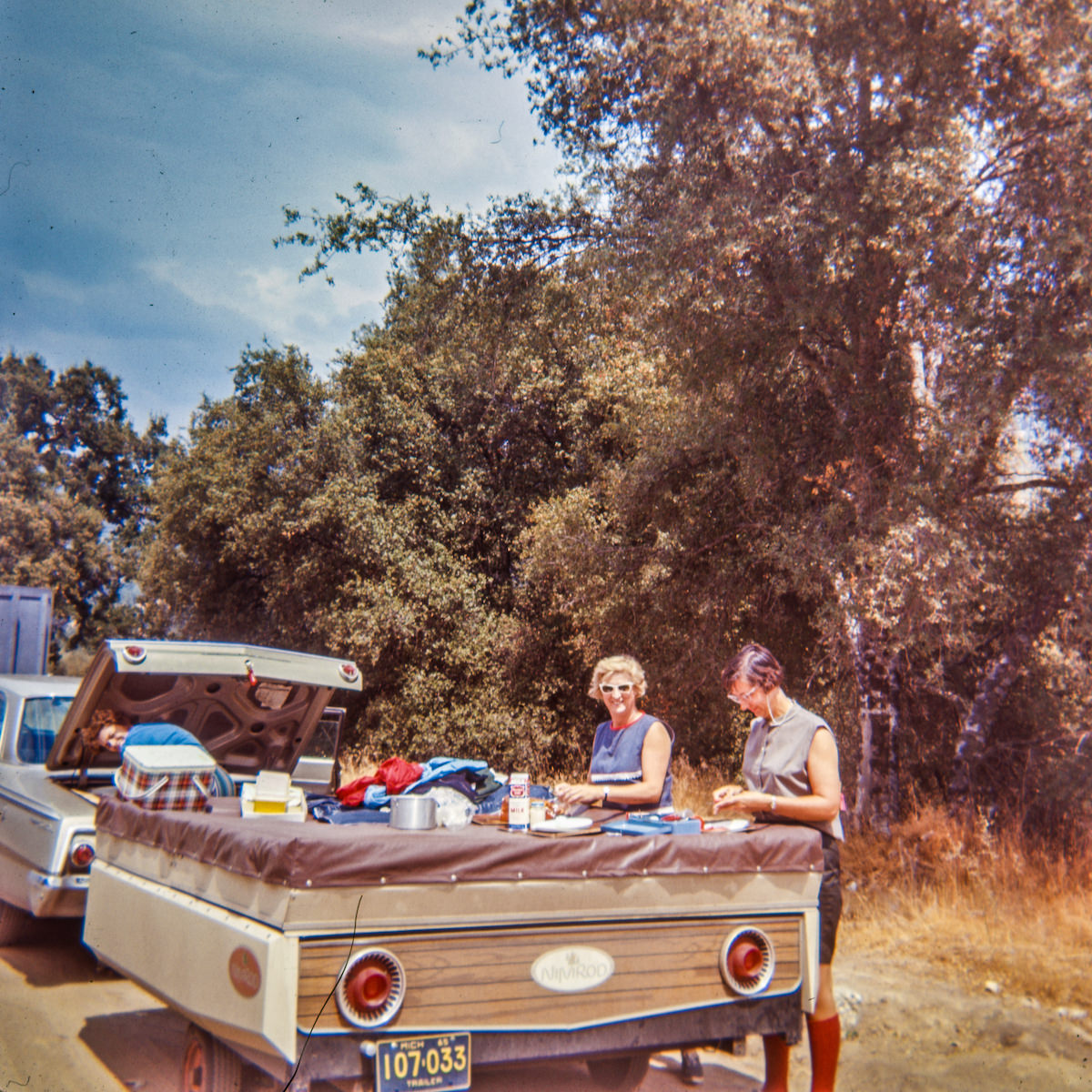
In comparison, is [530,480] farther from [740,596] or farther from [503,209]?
[740,596]

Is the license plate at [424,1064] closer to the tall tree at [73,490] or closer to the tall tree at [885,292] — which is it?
the tall tree at [885,292]

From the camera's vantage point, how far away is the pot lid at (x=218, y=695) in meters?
5.62

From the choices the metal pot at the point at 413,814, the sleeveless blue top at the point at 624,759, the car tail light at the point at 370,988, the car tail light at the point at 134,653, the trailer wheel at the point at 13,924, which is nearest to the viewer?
the car tail light at the point at 370,988

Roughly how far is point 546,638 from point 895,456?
30.1 ft

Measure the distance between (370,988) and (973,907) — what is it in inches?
214

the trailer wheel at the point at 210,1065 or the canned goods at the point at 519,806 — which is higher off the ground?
the canned goods at the point at 519,806

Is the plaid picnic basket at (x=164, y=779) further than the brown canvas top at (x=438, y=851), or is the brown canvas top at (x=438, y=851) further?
the plaid picnic basket at (x=164, y=779)

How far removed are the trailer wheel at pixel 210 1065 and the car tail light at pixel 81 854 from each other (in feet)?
7.12

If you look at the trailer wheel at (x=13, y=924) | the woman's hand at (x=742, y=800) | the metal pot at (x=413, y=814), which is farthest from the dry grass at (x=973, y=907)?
the trailer wheel at (x=13, y=924)

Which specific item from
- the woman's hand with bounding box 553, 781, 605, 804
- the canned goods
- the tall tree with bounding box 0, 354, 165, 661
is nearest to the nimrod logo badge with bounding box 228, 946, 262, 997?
the canned goods

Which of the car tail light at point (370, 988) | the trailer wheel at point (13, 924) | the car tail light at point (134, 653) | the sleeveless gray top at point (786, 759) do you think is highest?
the car tail light at point (134, 653)

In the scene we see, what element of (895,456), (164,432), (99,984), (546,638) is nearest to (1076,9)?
(895,456)

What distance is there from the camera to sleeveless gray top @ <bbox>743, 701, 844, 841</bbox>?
14.3 ft

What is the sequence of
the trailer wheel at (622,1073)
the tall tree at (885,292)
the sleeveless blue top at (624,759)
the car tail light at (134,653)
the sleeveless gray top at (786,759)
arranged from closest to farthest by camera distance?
the sleeveless gray top at (786,759), the trailer wheel at (622,1073), the sleeveless blue top at (624,759), the car tail light at (134,653), the tall tree at (885,292)
